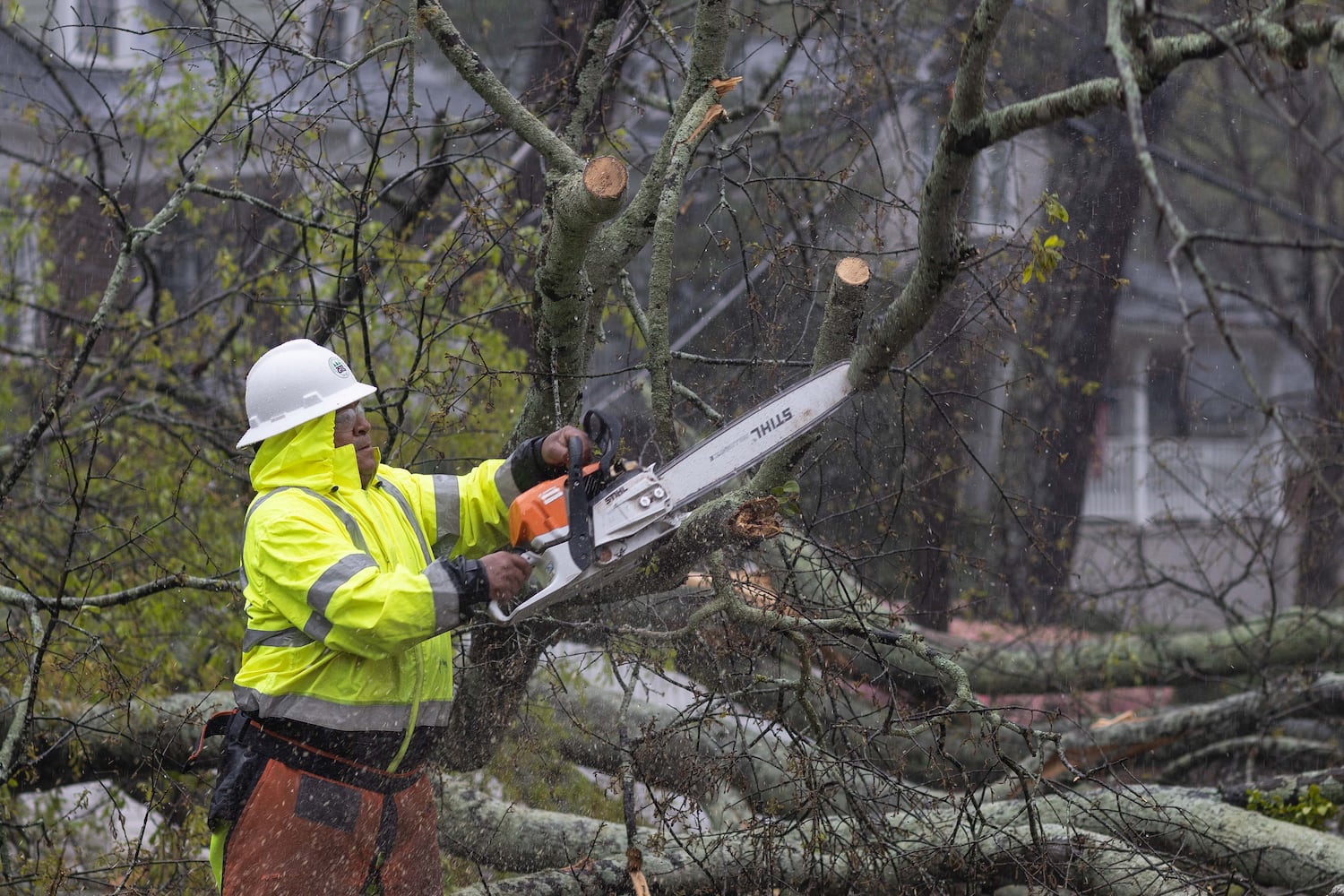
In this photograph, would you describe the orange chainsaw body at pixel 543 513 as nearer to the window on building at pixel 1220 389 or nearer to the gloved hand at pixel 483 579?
the gloved hand at pixel 483 579

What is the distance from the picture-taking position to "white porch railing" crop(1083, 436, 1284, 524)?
7.89 meters

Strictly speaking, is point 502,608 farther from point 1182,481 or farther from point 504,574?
point 1182,481

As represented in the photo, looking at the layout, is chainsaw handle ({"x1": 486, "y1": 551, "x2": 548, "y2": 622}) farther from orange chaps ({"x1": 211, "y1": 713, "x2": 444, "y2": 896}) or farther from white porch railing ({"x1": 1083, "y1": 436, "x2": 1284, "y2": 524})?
white porch railing ({"x1": 1083, "y1": 436, "x2": 1284, "y2": 524})

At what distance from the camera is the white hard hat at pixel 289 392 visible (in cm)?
296

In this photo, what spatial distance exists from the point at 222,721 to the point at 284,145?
2472 millimetres

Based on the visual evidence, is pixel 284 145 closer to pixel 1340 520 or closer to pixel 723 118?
pixel 723 118

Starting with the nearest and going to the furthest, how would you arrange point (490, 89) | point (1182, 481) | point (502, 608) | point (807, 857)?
point (502, 608) < point (807, 857) < point (490, 89) < point (1182, 481)

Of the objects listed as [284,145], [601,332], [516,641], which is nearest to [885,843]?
[516,641]

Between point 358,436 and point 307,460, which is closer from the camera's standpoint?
point 307,460

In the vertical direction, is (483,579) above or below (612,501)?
below

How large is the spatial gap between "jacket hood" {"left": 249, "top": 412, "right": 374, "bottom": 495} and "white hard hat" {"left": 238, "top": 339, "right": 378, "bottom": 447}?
0.03 meters

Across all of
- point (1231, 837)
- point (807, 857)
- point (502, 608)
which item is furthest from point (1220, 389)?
point (502, 608)

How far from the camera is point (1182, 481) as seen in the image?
27.9 feet

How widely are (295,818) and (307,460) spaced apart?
0.93m
